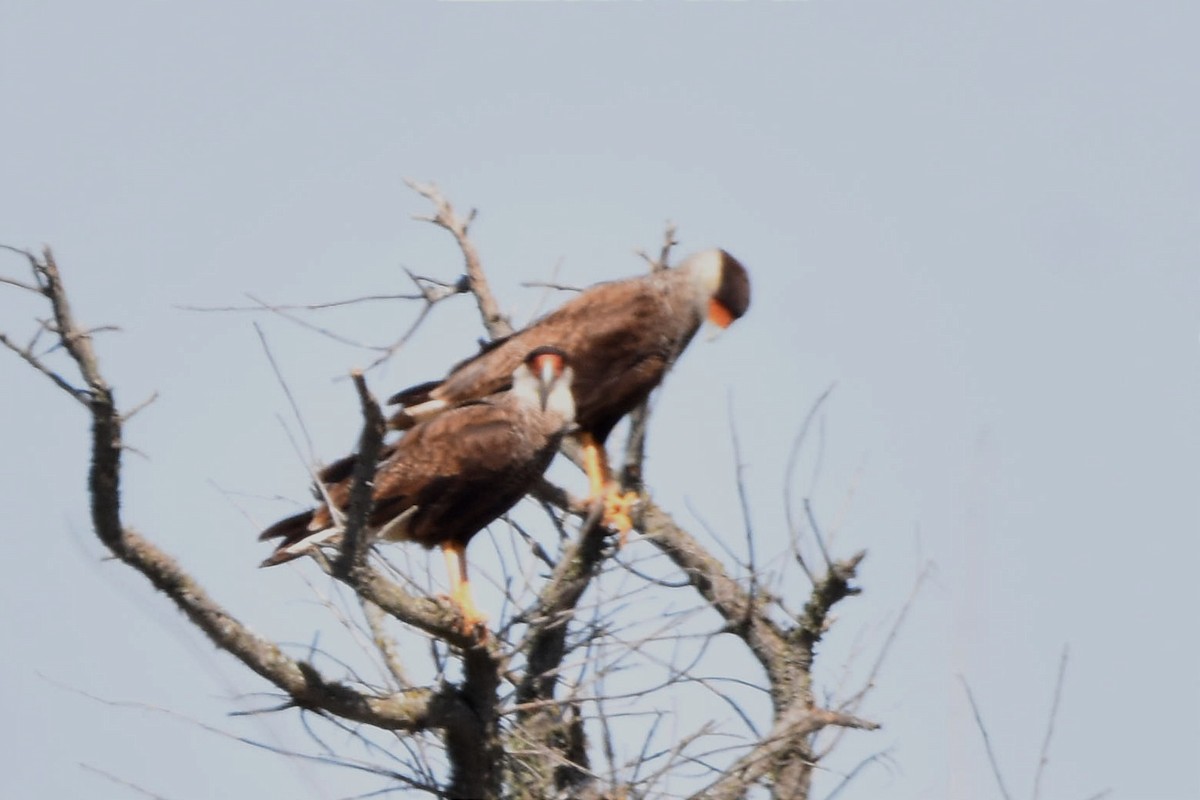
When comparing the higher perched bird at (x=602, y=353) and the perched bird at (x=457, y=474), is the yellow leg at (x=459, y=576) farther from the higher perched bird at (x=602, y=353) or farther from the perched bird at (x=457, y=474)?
the higher perched bird at (x=602, y=353)

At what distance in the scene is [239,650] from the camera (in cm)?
347

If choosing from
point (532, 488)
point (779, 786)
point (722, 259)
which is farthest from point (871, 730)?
point (722, 259)

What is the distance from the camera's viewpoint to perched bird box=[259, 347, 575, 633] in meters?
4.73

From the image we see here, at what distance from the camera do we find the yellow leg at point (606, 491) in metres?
5.21

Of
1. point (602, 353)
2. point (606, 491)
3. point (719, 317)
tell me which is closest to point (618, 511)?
point (606, 491)

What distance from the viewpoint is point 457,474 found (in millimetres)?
4754

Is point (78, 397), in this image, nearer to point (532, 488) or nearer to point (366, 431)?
point (366, 431)

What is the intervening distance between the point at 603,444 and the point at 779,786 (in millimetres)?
1662

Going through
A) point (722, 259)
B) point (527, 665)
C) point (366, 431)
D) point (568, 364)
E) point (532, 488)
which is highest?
point (722, 259)

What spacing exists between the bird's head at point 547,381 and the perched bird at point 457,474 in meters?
0.09

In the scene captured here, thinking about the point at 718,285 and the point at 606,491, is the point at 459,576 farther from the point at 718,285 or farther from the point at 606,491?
the point at 718,285

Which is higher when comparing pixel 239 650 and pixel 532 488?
pixel 532 488

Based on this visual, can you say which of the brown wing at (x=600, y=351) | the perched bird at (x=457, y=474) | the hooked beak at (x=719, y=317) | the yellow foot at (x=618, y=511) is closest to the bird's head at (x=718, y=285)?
the hooked beak at (x=719, y=317)

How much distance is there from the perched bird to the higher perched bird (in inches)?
17.2
